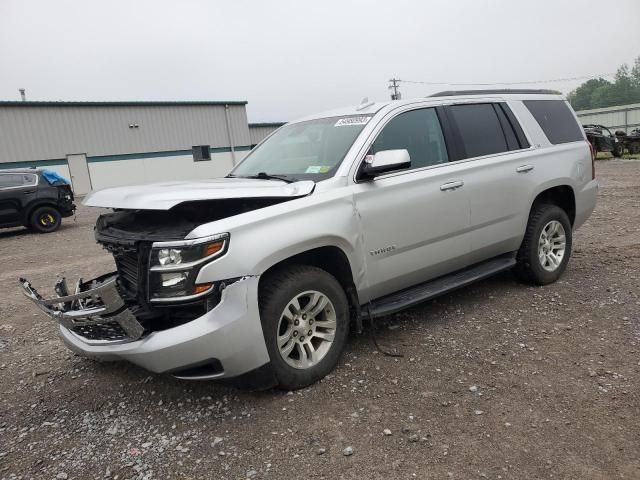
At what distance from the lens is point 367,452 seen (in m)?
2.57

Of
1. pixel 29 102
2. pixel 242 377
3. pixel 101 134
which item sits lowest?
pixel 242 377

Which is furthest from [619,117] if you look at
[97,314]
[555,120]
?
[97,314]

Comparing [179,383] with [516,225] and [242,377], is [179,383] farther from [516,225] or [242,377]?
[516,225]

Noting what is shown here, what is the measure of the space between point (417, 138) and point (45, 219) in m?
11.8

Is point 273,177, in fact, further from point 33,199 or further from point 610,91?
point 610,91

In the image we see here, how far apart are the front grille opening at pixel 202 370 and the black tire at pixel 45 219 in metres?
11.6

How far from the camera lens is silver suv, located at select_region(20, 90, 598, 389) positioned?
9.04 feet

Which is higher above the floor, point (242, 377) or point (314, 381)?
point (242, 377)

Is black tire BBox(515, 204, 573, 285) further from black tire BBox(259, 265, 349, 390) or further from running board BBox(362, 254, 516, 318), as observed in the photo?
black tire BBox(259, 265, 349, 390)

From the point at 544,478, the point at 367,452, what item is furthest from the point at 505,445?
the point at 367,452

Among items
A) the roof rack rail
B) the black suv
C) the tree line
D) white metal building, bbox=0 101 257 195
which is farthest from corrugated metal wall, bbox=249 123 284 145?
the tree line

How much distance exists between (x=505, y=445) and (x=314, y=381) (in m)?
1.23

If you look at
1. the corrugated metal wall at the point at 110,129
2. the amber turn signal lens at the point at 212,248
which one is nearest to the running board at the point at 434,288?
the amber turn signal lens at the point at 212,248

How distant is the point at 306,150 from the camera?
3.94m
